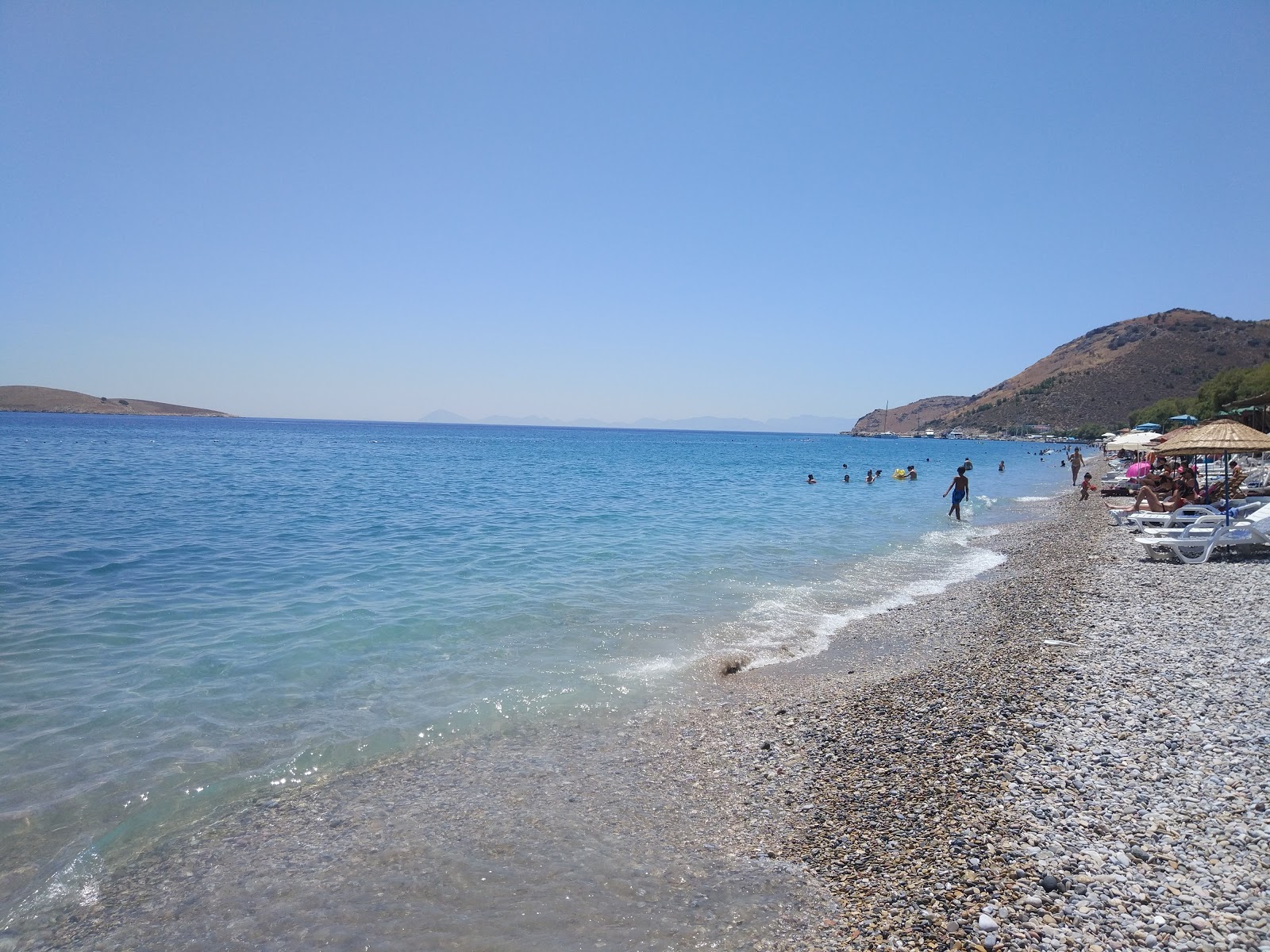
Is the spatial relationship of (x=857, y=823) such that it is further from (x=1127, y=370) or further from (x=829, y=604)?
(x=1127, y=370)

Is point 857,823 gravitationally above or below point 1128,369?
below

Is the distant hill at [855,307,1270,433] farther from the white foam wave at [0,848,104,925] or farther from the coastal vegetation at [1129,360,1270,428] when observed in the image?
the white foam wave at [0,848,104,925]

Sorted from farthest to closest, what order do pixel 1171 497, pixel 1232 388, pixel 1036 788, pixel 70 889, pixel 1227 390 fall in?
pixel 1227 390, pixel 1232 388, pixel 1171 497, pixel 1036 788, pixel 70 889

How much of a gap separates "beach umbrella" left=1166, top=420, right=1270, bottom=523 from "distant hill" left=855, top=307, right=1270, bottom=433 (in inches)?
4585

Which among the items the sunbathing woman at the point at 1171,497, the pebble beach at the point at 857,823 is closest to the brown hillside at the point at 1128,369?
the sunbathing woman at the point at 1171,497

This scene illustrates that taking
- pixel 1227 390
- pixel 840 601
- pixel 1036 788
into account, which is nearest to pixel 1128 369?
pixel 1227 390

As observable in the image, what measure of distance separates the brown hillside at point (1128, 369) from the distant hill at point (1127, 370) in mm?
170

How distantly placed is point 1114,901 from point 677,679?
5.28 m

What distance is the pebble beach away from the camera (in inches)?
150

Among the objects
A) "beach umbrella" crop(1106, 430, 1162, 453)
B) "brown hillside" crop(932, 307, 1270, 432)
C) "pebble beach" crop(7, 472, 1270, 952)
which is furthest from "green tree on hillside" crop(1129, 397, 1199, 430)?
"pebble beach" crop(7, 472, 1270, 952)

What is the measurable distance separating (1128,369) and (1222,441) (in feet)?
460

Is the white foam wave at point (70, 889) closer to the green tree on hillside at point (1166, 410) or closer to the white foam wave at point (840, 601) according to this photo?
the white foam wave at point (840, 601)

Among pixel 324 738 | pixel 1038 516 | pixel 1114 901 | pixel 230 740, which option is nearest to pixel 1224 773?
pixel 1114 901

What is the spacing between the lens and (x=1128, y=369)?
12712cm
